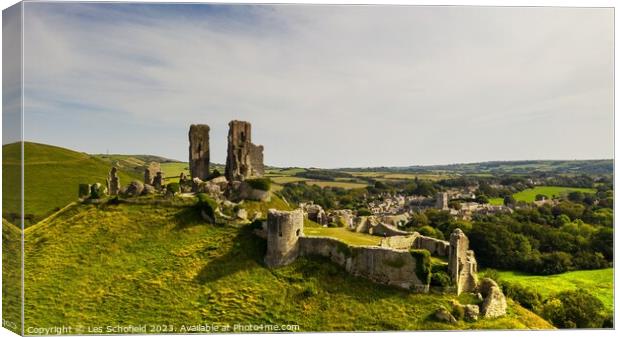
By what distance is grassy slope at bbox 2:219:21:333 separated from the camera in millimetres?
21345

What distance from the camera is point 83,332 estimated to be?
2138 centimetres

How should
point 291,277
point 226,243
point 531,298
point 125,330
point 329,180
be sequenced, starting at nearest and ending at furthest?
point 125,330, point 291,277, point 226,243, point 531,298, point 329,180

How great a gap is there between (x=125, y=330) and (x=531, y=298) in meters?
28.8

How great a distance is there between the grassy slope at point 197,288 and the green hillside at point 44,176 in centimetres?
252

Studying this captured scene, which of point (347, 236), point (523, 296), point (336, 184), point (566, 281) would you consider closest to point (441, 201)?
point (336, 184)

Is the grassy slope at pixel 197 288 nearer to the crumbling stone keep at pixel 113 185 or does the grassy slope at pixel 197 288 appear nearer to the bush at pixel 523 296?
the crumbling stone keep at pixel 113 185

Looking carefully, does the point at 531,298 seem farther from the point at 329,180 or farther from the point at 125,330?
the point at 329,180

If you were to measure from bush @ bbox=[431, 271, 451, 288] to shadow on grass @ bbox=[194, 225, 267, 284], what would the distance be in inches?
335

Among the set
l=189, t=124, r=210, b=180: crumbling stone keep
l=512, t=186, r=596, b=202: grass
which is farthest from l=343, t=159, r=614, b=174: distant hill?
l=189, t=124, r=210, b=180: crumbling stone keep

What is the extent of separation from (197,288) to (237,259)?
2547 mm

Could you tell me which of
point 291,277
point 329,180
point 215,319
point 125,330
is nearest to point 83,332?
point 125,330

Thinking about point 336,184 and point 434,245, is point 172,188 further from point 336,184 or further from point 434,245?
point 336,184

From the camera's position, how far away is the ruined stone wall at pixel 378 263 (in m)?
22.4

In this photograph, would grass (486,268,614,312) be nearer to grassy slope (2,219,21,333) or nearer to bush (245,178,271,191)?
bush (245,178,271,191)
